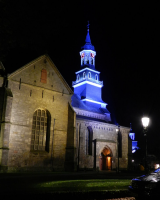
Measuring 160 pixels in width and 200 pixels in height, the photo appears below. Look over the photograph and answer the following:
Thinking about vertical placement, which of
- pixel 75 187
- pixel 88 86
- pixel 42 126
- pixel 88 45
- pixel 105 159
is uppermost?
pixel 88 45

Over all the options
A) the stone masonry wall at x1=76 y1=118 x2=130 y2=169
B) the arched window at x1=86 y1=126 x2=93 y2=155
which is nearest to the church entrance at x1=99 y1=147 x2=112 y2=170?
the stone masonry wall at x1=76 y1=118 x2=130 y2=169

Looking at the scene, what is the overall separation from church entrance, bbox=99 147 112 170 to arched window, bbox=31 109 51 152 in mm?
13580

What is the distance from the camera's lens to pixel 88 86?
46094mm

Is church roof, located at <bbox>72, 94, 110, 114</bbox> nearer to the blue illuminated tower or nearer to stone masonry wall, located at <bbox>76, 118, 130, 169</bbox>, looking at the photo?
the blue illuminated tower

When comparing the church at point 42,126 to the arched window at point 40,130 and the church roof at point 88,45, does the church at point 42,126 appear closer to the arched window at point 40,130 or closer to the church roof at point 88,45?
the arched window at point 40,130

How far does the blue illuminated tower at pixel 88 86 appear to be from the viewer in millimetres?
44719

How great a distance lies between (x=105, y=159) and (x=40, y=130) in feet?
51.0

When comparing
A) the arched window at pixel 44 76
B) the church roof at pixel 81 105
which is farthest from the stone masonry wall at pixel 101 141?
the arched window at pixel 44 76

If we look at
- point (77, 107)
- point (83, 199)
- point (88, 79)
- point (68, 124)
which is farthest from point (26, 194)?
point (88, 79)

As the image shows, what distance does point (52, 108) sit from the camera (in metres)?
28.0

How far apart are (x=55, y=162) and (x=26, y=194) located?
18955 millimetres

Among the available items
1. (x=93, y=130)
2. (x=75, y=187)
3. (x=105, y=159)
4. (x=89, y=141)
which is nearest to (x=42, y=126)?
(x=89, y=141)

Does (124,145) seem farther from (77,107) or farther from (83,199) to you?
(83,199)

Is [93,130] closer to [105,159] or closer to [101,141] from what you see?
[101,141]
